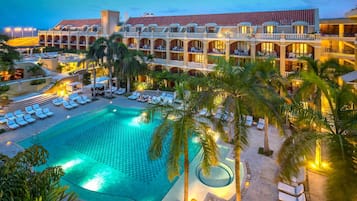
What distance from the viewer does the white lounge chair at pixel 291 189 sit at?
11250 millimetres

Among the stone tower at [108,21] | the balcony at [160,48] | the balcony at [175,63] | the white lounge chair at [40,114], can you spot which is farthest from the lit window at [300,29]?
the stone tower at [108,21]

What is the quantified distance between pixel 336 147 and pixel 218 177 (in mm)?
7633

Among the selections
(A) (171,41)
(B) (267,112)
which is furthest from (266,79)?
(A) (171,41)

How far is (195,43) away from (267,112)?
91.2ft

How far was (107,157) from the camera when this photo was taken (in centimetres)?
1630

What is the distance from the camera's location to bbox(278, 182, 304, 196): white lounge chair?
11250 mm

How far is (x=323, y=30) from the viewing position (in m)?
32.7

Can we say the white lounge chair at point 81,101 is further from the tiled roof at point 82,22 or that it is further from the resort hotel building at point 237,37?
the tiled roof at point 82,22

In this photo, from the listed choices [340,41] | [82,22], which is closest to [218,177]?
[340,41]

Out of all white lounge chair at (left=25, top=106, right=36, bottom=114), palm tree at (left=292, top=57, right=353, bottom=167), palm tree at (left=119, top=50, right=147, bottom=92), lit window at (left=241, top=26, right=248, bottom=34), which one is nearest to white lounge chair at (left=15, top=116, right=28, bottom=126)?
white lounge chair at (left=25, top=106, right=36, bottom=114)

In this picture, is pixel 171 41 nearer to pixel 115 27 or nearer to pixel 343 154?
pixel 115 27

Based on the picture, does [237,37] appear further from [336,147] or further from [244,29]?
[336,147]

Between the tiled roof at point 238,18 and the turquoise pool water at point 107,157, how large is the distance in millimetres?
19631

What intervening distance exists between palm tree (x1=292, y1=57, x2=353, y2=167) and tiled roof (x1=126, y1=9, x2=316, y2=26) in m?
14.6
